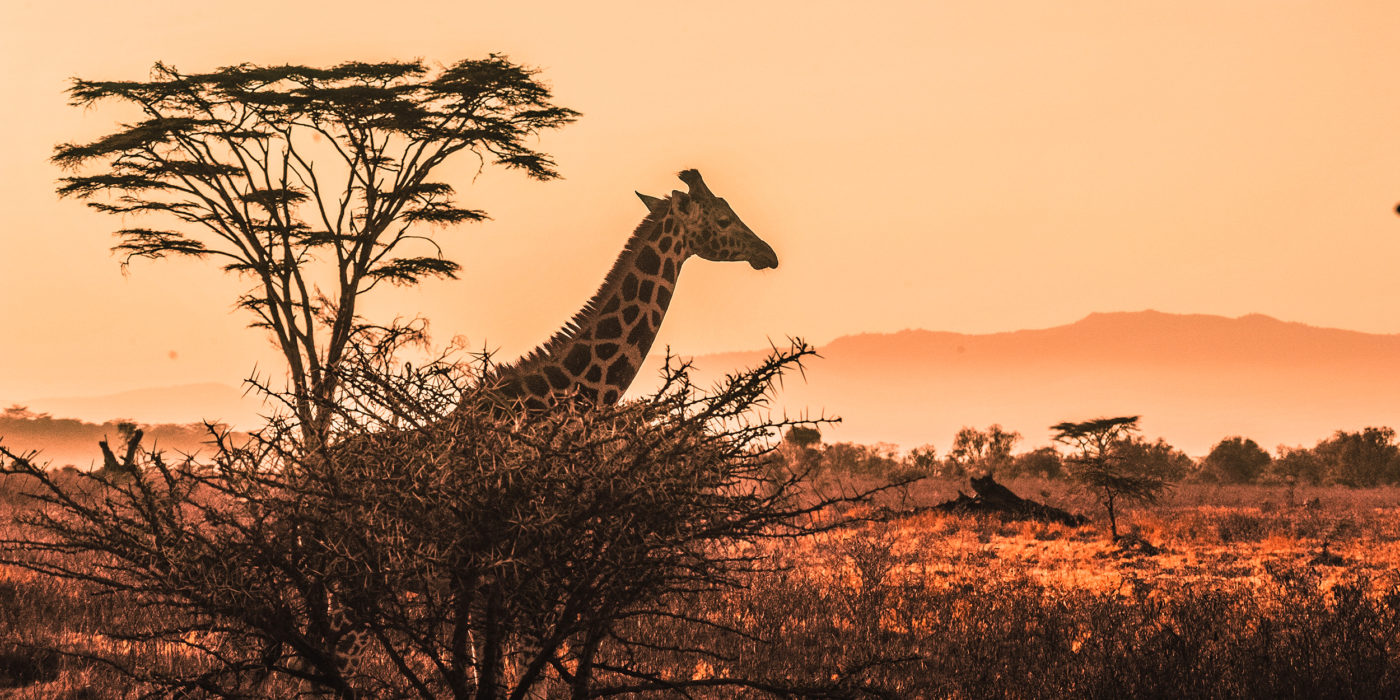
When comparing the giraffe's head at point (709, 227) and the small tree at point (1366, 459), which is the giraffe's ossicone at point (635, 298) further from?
the small tree at point (1366, 459)

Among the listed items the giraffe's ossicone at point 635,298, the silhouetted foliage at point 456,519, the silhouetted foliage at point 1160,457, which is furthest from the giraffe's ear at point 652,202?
the silhouetted foliage at point 1160,457

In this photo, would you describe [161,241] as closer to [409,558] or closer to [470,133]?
[470,133]

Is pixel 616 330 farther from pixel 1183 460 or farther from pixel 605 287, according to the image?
pixel 1183 460

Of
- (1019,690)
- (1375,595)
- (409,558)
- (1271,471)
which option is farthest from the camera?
(1271,471)

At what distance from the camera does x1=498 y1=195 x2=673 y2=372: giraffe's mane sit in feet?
27.2

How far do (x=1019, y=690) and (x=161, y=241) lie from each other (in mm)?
26477

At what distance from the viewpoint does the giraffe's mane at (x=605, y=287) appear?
27.2ft

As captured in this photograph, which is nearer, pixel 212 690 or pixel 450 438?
pixel 450 438

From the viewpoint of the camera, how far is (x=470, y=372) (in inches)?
191

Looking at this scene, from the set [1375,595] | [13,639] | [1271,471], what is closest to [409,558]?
[13,639]

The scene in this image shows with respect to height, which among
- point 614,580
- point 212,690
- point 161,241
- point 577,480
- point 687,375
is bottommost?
point 212,690

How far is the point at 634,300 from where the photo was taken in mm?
9484

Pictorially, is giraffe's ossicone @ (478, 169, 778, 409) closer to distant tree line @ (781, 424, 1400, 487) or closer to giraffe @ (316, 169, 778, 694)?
giraffe @ (316, 169, 778, 694)

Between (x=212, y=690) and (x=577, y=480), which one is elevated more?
(x=577, y=480)
